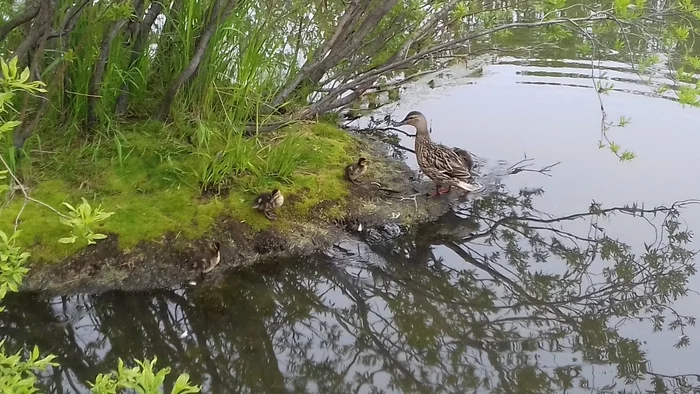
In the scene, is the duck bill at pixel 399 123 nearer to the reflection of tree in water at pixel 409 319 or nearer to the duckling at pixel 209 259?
the reflection of tree in water at pixel 409 319

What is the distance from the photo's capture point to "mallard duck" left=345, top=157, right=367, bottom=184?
534 cm

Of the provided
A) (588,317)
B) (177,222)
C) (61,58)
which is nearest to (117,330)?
(177,222)

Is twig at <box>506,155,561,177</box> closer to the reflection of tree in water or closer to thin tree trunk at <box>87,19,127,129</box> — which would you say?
the reflection of tree in water

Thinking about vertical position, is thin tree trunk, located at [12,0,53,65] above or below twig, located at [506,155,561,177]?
below

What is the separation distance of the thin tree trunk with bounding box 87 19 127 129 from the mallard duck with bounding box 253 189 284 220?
133 cm

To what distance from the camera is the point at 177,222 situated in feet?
14.7

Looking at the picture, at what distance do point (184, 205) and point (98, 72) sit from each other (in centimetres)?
108

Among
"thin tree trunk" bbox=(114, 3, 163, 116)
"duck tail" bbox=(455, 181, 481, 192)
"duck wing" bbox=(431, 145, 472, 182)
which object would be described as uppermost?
"duck wing" bbox=(431, 145, 472, 182)

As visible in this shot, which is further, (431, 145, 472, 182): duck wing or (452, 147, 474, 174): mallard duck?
(452, 147, 474, 174): mallard duck

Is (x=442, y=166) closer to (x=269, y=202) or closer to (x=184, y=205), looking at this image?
(x=269, y=202)

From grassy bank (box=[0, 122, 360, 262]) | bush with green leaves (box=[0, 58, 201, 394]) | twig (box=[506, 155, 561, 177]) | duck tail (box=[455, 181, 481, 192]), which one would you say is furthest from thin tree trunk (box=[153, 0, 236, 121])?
twig (box=[506, 155, 561, 177])

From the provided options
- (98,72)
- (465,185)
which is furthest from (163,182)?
(465,185)

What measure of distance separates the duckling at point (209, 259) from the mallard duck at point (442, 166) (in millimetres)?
1998

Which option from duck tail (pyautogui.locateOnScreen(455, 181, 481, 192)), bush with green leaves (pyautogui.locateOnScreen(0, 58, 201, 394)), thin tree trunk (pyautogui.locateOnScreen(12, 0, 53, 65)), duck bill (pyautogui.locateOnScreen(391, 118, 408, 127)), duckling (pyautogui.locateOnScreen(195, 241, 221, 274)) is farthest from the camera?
duck bill (pyautogui.locateOnScreen(391, 118, 408, 127))
